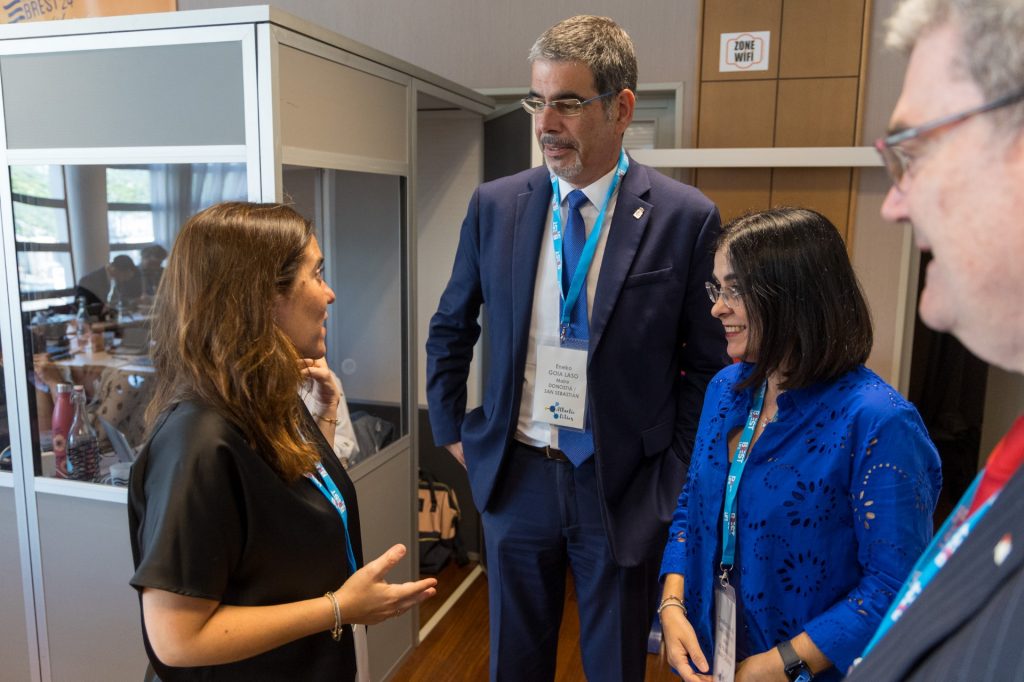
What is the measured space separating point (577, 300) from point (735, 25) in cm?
226

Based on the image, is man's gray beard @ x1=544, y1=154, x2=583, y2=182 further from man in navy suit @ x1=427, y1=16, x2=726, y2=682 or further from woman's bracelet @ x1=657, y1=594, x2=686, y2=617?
woman's bracelet @ x1=657, y1=594, x2=686, y2=617

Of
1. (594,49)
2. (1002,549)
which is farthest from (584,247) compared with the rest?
(1002,549)

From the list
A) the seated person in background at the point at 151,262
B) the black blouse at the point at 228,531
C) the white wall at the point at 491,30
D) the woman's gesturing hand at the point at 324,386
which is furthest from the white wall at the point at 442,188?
the black blouse at the point at 228,531

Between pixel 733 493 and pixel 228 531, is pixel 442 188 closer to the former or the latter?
pixel 733 493

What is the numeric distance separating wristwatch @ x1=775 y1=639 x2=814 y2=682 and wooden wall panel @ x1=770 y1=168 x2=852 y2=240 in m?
2.55

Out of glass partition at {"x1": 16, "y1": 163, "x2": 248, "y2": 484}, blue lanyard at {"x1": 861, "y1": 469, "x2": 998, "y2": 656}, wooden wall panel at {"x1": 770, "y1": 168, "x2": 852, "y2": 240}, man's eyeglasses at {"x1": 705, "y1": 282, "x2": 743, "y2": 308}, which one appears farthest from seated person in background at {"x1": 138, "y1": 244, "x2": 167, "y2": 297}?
wooden wall panel at {"x1": 770, "y1": 168, "x2": 852, "y2": 240}

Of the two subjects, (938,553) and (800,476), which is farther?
(800,476)

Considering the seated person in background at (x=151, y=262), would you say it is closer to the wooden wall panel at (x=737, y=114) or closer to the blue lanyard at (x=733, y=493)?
the blue lanyard at (x=733, y=493)

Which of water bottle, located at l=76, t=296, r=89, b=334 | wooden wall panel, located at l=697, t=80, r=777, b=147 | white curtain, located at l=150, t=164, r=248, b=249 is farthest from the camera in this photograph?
wooden wall panel, located at l=697, t=80, r=777, b=147

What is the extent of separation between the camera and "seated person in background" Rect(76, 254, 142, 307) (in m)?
2.50

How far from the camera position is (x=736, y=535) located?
134 cm

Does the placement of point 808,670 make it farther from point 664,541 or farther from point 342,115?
point 342,115

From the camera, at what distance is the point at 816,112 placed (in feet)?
11.0

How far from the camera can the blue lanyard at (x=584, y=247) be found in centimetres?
175
